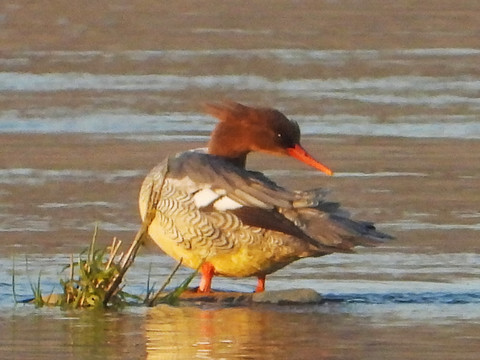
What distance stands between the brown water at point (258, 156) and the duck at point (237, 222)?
0.25m

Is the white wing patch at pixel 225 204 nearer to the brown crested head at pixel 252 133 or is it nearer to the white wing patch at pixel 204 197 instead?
the white wing patch at pixel 204 197

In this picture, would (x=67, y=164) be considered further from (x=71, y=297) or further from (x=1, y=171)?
(x=71, y=297)

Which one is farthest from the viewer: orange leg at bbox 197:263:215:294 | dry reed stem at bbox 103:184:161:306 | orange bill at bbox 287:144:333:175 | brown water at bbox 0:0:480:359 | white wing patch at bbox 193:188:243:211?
orange bill at bbox 287:144:333:175

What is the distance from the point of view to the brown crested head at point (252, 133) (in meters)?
9.02

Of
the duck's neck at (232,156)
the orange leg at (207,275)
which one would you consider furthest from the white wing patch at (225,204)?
the duck's neck at (232,156)

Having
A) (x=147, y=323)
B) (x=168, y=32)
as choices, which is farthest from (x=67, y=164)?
(x=168, y=32)

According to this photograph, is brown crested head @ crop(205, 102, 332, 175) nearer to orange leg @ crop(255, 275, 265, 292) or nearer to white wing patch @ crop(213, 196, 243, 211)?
white wing patch @ crop(213, 196, 243, 211)

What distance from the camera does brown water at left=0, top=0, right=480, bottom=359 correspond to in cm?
746

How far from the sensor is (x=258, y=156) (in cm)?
1202

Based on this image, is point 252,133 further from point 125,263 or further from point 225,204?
point 125,263

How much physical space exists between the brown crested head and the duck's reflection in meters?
1.21

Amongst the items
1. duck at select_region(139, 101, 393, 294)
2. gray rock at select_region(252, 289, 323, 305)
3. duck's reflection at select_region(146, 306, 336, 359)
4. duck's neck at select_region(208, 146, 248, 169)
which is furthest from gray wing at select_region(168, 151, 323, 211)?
duck's reflection at select_region(146, 306, 336, 359)

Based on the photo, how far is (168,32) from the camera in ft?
56.9

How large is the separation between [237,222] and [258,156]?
139 inches
